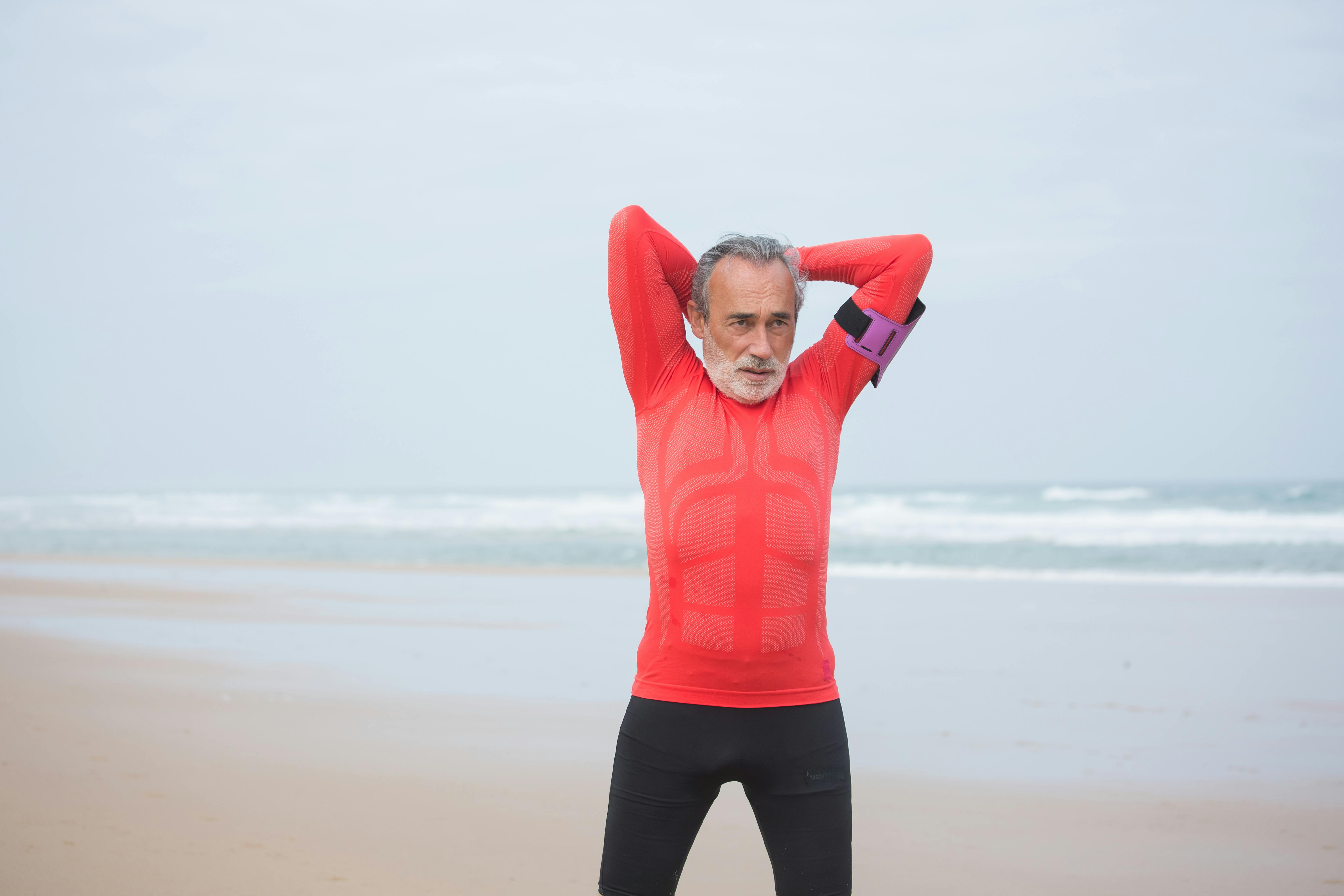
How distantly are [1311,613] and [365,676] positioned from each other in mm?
8910

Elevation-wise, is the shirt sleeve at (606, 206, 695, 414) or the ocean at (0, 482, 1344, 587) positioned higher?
the ocean at (0, 482, 1344, 587)

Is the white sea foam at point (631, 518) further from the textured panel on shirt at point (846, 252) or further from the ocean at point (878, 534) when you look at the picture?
the textured panel on shirt at point (846, 252)

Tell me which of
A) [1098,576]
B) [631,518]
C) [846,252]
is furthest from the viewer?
[631,518]

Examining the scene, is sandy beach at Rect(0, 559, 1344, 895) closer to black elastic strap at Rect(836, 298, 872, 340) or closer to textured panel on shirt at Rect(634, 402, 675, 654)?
textured panel on shirt at Rect(634, 402, 675, 654)

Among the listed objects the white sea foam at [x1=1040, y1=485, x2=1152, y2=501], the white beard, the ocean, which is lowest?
the white beard

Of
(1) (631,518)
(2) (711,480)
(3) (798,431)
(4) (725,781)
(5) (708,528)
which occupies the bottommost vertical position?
(4) (725,781)

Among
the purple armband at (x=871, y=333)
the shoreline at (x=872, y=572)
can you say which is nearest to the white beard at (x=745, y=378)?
the purple armband at (x=871, y=333)

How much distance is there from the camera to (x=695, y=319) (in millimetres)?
2516

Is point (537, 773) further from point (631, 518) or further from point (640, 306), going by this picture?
point (631, 518)

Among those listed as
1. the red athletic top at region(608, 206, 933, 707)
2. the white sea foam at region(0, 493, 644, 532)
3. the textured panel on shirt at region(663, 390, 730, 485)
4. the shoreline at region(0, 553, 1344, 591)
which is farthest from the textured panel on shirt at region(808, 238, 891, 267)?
the white sea foam at region(0, 493, 644, 532)

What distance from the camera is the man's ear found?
248cm

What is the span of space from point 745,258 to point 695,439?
1.49 feet

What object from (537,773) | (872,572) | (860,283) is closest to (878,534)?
(872,572)

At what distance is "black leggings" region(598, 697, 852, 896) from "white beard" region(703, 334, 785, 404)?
2.30ft
